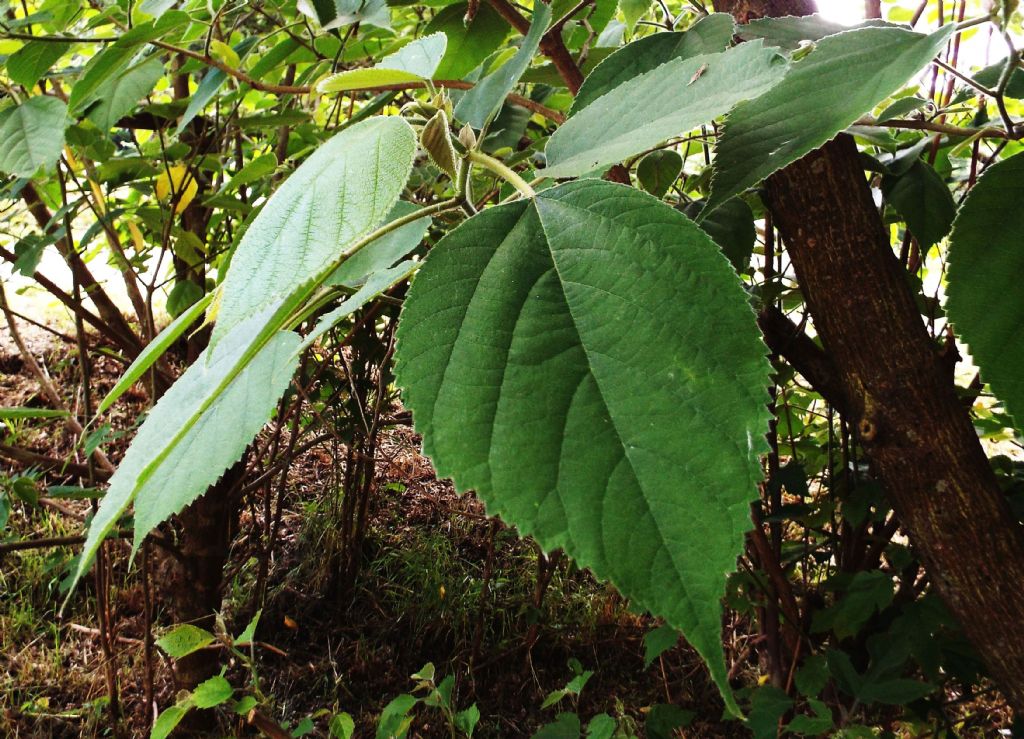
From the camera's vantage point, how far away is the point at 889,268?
62cm

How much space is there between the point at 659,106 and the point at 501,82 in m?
0.17

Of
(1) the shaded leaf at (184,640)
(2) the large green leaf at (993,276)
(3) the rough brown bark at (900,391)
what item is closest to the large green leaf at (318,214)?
(2) the large green leaf at (993,276)

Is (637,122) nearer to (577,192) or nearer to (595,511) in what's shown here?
(577,192)

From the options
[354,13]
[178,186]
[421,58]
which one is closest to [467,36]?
[354,13]

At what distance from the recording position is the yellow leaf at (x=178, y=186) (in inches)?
49.3

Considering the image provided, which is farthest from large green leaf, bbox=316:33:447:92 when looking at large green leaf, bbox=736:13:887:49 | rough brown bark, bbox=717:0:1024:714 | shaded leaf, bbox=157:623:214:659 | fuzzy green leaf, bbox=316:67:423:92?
shaded leaf, bbox=157:623:214:659

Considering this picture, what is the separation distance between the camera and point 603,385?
0.30m

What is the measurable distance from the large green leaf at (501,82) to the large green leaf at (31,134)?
1.65ft

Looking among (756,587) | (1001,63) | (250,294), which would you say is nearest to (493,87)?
(250,294)

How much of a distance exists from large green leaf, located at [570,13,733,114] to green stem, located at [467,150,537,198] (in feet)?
0.54

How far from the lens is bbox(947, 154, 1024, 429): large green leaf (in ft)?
1.23

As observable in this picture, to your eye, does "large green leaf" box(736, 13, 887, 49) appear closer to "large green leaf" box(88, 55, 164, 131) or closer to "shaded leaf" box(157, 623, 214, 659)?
"large green leaf" box(88, 55, 164, 131)

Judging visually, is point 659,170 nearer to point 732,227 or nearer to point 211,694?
point 732,227

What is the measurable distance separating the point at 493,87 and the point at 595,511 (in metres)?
0.33
